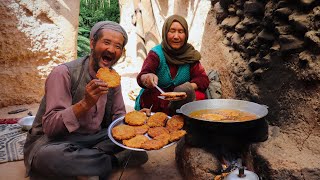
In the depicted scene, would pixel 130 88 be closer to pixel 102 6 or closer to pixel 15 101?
pixel 15 101

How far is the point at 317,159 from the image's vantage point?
2.18 meters

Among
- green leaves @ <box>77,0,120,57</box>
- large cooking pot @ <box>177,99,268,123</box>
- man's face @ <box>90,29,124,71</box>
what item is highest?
green leaves @ <box>77,0,120,57</box>

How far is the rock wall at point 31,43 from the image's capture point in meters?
5.11

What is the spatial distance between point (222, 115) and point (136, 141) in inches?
34.7

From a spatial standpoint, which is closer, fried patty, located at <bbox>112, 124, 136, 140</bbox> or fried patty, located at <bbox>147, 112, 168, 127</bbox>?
fried patty, located at <bbox>112, 124, 136, 140</bbox>

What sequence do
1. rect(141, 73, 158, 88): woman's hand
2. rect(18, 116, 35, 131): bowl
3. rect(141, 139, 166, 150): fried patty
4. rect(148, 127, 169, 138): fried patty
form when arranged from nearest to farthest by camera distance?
rect(141, 139, 166, 150): fried patty
rect(148, 127, 169, 138): fried patty
rect(141, 73, 158, 88): woman's hand
rect(18, 116, 35, 131): bowl

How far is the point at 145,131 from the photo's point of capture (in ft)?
8.86

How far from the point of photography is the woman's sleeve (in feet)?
12.4

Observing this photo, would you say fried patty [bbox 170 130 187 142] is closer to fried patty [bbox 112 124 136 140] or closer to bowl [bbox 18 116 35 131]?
fried patty [bbox 112 124 136 140]

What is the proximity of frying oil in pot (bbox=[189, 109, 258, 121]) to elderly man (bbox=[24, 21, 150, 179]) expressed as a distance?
0.93 metres

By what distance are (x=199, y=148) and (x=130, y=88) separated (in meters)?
4.19

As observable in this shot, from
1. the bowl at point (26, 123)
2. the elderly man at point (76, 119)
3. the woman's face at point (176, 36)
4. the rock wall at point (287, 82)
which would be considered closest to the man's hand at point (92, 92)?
the elderly man at point (76, 119)

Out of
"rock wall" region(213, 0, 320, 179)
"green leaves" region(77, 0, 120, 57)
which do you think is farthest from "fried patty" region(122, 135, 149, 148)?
"green leaves" region(77, 0, 120, 57)

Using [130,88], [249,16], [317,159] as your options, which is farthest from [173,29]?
[130,88]
